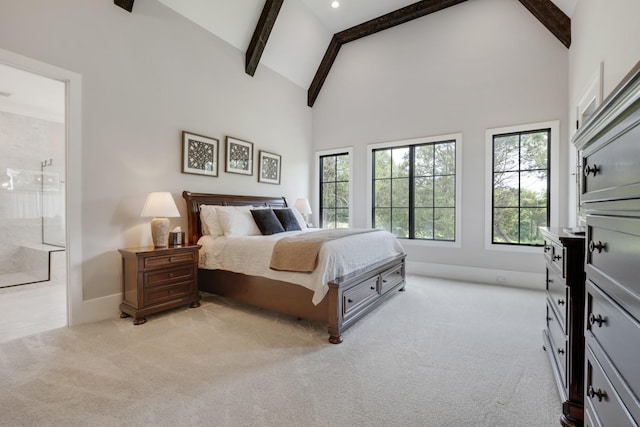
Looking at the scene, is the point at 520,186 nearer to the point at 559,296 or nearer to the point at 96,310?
the point at 559,296

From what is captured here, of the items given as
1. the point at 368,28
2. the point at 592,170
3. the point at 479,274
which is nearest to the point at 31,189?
the point at 368,28

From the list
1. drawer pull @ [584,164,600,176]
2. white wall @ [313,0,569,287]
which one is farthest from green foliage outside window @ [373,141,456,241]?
drawer pull @ [584,164,600,176]

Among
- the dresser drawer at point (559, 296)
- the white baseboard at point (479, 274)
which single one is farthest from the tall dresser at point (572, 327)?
the white baseboard at point (479, 274)

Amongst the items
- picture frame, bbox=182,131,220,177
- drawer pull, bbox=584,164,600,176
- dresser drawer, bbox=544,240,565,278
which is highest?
picture frame, bbox=182,131,220,177

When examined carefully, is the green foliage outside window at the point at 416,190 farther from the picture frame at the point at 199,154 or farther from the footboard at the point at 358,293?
the picture frame at the point at 199,154

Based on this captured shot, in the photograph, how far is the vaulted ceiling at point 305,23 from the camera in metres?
3.87

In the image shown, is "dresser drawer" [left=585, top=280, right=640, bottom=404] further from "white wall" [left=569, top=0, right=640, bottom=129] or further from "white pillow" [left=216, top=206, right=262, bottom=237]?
"white pillow" [left=216, top=206, right=262, bottom=237]

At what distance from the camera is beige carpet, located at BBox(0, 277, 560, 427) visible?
1602 mm

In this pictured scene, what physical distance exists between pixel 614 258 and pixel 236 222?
11.1ft

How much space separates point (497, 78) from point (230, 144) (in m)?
4.07

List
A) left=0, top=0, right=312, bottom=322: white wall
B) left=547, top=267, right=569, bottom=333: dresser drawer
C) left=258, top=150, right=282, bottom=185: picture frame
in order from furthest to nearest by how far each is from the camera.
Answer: left=258, top=150, right=282, bottom=185: picture frame → left=0, top=0, right=312, bottom=322: white wall → left=547, top=267, right=569, bottom=333: dresser drawer

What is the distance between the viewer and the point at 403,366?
2092 mm

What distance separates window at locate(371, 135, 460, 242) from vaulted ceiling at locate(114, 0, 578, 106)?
193 cm

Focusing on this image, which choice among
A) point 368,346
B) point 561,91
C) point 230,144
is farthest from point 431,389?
point 561,91
